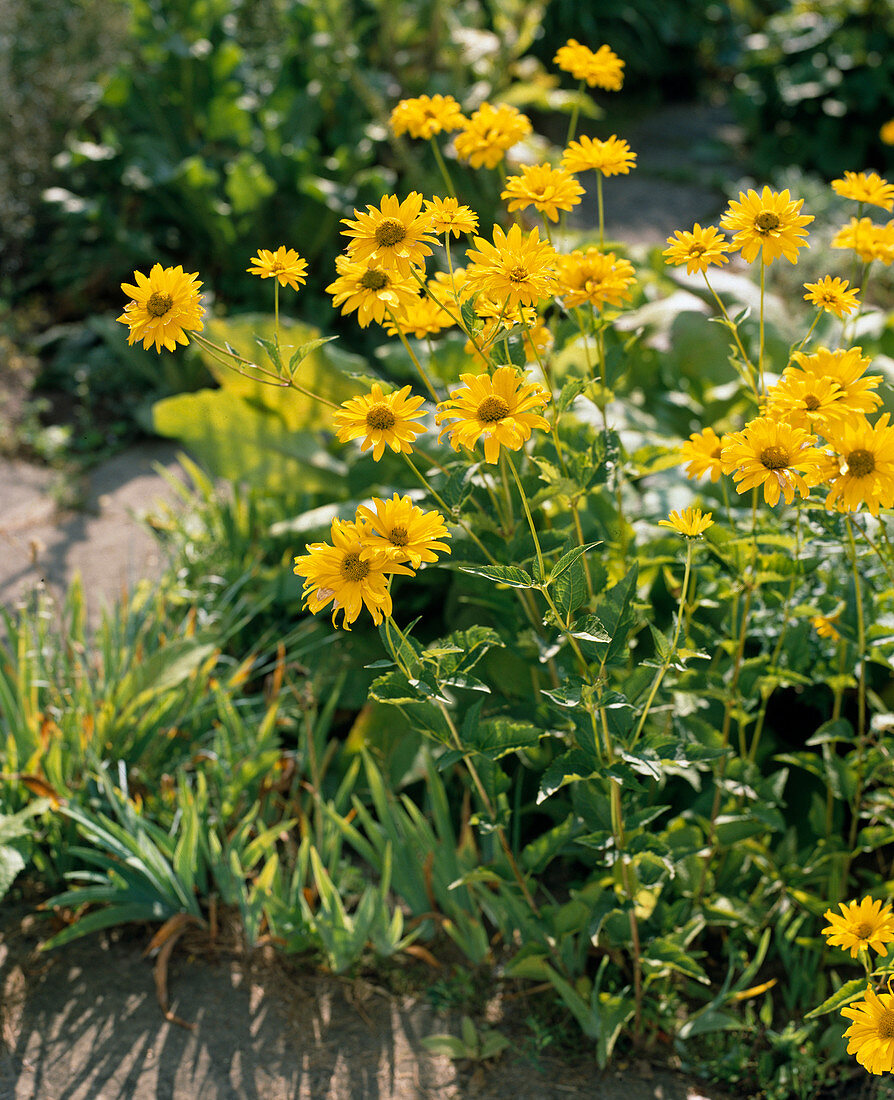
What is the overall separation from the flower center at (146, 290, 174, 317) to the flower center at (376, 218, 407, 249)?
0.28 metres

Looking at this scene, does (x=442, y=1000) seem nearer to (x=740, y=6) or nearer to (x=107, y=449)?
(x=107, y=449)

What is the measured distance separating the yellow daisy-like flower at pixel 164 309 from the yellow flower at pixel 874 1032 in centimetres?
115

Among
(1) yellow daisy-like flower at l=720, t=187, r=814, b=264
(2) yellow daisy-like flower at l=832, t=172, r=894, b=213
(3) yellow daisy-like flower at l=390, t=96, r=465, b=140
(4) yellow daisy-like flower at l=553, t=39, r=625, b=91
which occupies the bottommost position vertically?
(2) yellow daisy-like flower at l=832, t=172, r=894, b=213

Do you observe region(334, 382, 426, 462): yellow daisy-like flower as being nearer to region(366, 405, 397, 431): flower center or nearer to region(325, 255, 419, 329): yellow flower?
region(366, 405, 397, 431): flower center

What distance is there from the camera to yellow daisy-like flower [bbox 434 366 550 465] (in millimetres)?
1166

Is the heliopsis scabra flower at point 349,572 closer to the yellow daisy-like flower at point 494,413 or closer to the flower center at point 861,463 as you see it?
the yellow daisy-like flower at point 494,413

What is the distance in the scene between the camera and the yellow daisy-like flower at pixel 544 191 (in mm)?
1461

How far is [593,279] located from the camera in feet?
5.15

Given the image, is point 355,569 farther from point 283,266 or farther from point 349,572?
point 283,266

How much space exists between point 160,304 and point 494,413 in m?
0.44

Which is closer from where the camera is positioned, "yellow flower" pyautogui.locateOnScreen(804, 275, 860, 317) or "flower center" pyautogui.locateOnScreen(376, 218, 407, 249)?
"flower center" pyautogui.locateOnScreen(376, 218, 407, 249)

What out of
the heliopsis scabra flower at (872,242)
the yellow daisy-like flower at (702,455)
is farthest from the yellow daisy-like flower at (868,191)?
the yellow daisy-like flower at (702,455)

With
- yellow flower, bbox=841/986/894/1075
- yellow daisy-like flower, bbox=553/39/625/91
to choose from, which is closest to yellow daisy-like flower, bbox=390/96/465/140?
yellow daisy-like flower, bbox=553/39/625/91

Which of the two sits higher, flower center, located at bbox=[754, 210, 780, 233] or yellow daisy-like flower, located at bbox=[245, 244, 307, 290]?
yellow daisy-like flower, located at bbox=[245, 244, 307, 290]
